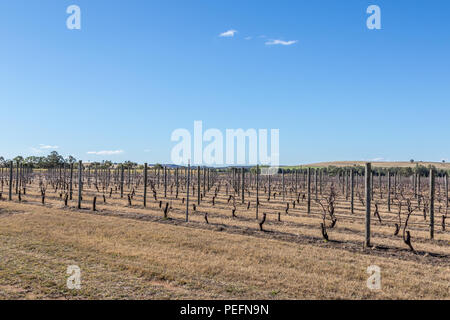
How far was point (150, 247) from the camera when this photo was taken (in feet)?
34.5

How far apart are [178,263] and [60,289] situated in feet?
9.54

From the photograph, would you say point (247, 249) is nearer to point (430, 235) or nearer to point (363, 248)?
point (363, 248)

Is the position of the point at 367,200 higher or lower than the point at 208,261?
higher

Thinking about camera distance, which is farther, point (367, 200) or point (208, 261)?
point (367, 200)

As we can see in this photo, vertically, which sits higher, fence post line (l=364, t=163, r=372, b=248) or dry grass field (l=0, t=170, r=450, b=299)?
fence post line (l=364, t=163, r=372, b=248)

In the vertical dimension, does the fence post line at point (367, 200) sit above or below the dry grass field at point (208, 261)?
above

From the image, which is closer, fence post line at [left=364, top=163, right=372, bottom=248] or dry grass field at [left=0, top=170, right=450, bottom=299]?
dry grass field at [left=0, top=170, right=450, bottom=299]

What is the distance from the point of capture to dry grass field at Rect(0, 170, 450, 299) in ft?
22.4

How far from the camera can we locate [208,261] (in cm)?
894

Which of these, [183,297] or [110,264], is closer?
[183,297]

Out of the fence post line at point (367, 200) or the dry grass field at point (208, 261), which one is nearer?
the dry grass field at point (208, 261)

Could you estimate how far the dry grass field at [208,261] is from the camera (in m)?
Result: 6.83
